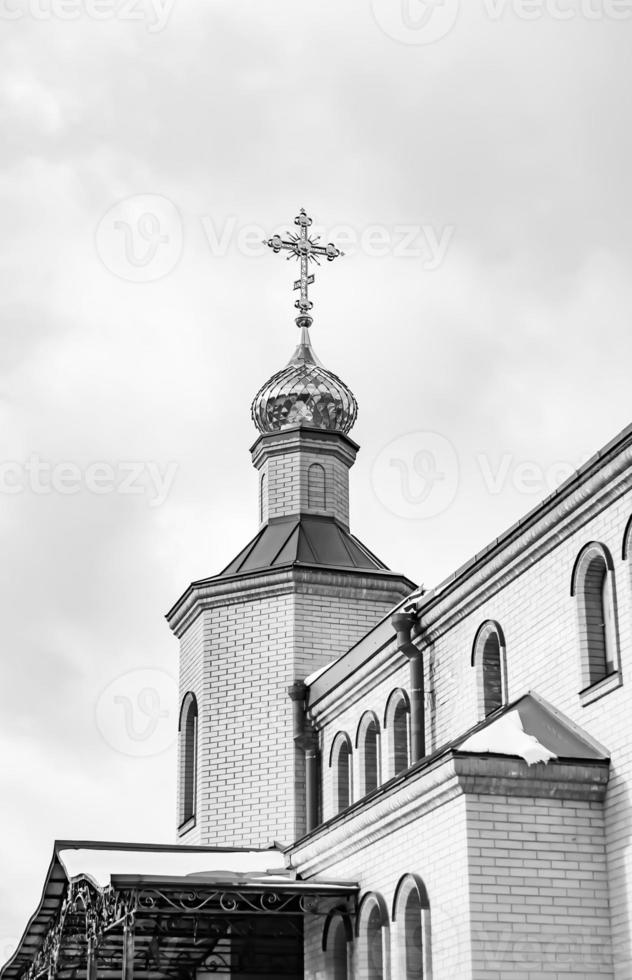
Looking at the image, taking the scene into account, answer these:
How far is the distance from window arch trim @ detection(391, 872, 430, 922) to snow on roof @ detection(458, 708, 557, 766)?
1.18 m

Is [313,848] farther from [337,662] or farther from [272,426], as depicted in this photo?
[272,426]

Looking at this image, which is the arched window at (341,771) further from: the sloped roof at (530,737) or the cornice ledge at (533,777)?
the cornice ledge at (533,777)

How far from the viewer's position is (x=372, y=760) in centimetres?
1805

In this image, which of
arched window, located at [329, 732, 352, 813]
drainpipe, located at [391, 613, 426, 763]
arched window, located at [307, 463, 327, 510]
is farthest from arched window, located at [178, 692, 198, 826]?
drainpipe, located at [391, 613, 426, 763]

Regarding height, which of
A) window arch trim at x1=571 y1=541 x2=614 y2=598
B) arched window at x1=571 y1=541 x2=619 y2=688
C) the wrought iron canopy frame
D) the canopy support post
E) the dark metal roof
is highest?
the dark metal roof

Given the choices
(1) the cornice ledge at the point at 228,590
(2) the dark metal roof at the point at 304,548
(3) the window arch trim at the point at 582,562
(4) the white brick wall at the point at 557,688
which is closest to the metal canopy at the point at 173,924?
(4) the white brick wall at the point at 557,688

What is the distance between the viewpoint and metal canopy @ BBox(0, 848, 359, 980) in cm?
1364

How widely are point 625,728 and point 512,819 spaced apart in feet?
3.93

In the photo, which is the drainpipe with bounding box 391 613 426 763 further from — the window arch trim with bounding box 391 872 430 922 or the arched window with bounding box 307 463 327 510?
the arched window with bounding box 307 463 327 510

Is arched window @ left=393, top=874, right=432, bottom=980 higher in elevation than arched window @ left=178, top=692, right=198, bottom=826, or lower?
lower

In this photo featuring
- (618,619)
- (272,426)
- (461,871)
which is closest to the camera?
(461,871)

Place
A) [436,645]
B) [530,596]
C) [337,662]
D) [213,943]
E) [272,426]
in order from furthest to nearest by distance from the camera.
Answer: [272,426]
[337,662]
[213,943]
[436,645]
[530,596]

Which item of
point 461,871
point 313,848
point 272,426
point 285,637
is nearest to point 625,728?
point 461,871

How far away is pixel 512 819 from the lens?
38.4 feet
